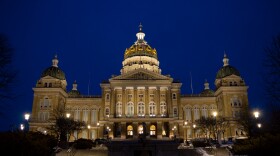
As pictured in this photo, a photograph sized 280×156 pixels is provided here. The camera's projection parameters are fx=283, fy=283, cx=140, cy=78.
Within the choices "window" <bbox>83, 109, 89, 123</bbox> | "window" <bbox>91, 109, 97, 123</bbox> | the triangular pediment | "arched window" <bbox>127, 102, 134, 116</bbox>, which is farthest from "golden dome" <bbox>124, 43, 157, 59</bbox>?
"window" <bbox>83, 109, 89, 123</bbox>

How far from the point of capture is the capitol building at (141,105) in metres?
62.8

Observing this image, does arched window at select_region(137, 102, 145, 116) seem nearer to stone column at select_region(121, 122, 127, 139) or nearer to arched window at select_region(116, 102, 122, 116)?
arched window at select_region(116, 102, 122, 116)

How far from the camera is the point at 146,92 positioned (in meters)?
66.2

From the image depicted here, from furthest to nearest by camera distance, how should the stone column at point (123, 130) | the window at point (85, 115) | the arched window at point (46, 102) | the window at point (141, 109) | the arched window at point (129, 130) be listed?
the window at point (85, 115) → the arched window at point (46, 102) → the window at point (141, 109) → the arched window at point (129, 130) → the stone column at point (123, 130)

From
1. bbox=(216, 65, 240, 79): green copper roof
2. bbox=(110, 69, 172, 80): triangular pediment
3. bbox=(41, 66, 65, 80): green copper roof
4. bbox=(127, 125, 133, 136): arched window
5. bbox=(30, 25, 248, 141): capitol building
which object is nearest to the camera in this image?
bbox=(30, 25, 248, 141): capitol building

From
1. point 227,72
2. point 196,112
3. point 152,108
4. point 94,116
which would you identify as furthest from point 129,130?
point 227,72

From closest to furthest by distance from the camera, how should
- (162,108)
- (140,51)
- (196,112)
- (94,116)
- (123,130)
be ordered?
(123,130), (162,108), (196,112), (94,116), (140,51)

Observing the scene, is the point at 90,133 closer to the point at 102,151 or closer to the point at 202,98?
the point at 202,98

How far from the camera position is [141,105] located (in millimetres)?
66625

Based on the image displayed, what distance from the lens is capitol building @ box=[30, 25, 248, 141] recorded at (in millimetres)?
62844

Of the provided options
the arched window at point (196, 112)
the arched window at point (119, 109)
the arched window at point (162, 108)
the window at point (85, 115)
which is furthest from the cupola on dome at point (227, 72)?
the window at point (85, 115)

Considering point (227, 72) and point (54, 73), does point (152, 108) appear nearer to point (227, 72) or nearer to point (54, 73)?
point (227, 72)

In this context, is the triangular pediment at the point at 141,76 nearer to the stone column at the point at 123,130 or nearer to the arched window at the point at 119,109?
the arched window at the point at 119,109

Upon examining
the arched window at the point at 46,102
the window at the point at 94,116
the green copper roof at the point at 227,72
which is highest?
the green copper roof at the point at 227,72
